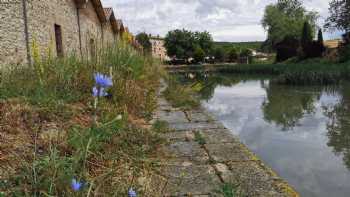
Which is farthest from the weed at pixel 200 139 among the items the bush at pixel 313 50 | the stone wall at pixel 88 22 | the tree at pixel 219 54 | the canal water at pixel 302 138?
the tree at pixel 219 54

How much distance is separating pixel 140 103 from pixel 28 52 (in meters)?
4.02

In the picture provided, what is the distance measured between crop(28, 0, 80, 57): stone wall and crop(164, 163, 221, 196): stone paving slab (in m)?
4.43

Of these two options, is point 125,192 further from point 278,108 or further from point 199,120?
point 278,108

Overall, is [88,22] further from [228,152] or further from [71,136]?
[71,136]

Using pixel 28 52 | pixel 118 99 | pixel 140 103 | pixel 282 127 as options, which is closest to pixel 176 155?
pixel 118 99

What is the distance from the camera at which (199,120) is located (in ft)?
13.0

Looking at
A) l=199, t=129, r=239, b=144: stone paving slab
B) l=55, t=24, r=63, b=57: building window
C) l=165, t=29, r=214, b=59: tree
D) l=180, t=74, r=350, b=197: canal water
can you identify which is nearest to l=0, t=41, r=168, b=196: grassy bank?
l=199, t=129, r=239, b=144: stone paving slab

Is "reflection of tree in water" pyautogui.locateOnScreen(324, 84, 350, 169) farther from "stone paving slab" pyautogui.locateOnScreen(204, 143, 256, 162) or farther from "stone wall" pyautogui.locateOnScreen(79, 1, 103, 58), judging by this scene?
"stone wall" pyautogui.locateOnScreen(79, 1, 103, 58)

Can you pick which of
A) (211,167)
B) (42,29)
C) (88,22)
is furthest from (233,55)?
(211,167)

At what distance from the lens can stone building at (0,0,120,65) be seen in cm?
608

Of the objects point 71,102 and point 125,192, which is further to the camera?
point 71,102

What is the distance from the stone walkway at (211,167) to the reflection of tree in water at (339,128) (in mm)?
1765

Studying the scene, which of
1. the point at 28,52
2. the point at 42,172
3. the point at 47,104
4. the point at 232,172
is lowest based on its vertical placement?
the point at 232,172

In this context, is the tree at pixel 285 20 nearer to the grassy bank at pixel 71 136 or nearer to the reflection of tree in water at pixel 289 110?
the reflection of tree in water at pixel 289 110
